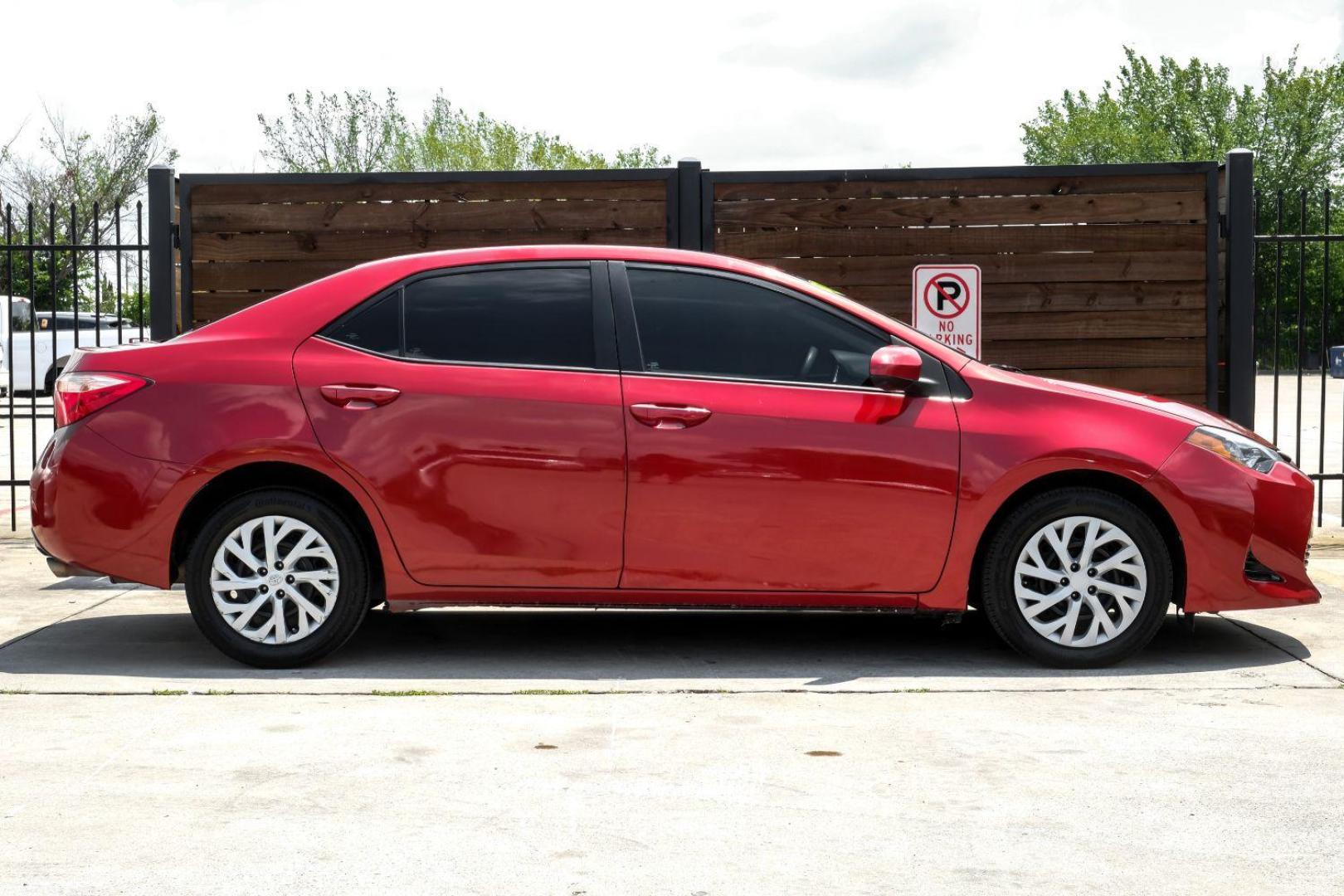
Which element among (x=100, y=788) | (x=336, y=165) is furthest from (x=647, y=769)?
(x=336, y=165)

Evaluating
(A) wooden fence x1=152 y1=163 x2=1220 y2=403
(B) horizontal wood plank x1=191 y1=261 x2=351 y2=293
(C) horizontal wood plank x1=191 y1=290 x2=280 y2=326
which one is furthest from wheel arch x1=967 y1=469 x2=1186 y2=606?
(C) horizontal wood plank x1=191 y1=290 x2=280 y2=326

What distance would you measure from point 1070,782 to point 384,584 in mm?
2864

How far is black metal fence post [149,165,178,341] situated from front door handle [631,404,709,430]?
4.35m

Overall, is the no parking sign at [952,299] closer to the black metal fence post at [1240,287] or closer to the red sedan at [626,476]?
the black metal fence post at [1240,287]

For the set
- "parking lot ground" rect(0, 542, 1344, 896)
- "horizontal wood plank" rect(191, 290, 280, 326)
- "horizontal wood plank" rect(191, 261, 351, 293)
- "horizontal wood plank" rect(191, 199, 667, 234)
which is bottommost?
"parking lot ground" rect(0, 542, 1344, 896)

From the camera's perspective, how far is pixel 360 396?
6.23m

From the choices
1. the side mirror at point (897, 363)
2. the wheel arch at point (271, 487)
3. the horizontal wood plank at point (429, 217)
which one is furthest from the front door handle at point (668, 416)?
the horizontal wood plank at point (429, 217)

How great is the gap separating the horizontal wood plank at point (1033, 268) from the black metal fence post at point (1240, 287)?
0.74ft

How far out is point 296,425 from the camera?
620 cm

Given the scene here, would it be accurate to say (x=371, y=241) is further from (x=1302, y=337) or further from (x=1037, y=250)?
(x=1302, y=337)

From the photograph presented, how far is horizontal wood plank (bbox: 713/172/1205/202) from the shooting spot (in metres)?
9.47

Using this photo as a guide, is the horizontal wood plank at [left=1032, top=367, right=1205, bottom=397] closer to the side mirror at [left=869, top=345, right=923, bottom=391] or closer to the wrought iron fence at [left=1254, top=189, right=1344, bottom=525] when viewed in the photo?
the wrought iron fence at [left=1254, top=189, right=1344, bottom=525]

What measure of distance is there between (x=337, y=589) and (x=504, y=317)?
1249 mm

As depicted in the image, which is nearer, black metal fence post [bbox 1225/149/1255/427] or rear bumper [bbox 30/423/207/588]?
rear bumper [bbox 30/423/207/588]
